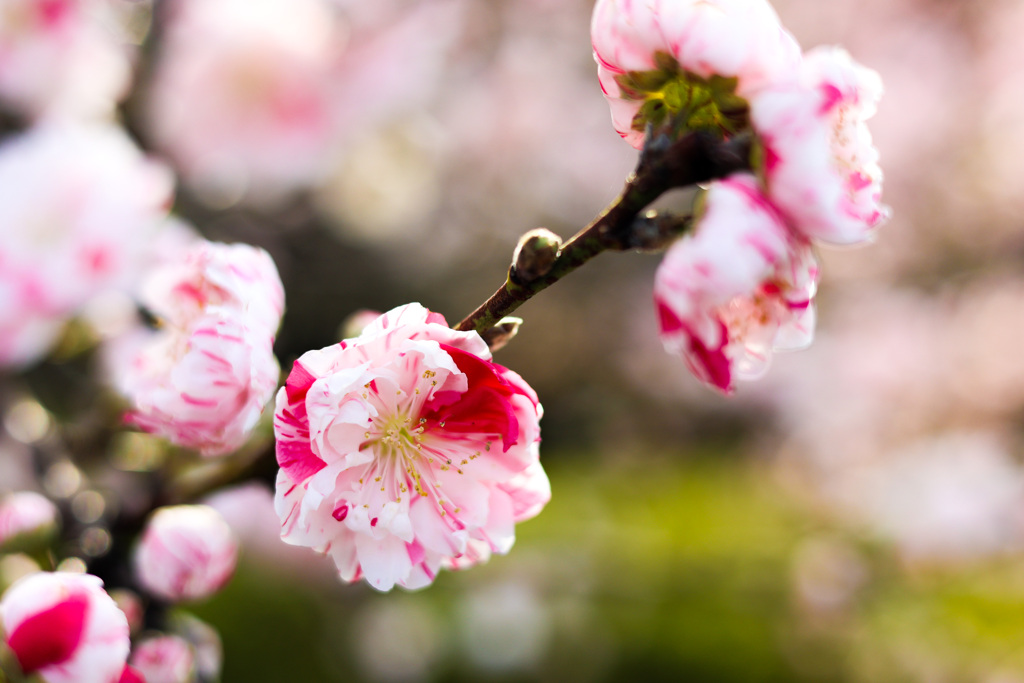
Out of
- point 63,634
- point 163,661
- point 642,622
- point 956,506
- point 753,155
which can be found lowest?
point 642,622

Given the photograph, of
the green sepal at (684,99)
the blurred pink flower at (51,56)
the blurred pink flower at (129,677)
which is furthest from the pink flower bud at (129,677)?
the blurred pink flower at (51,56)

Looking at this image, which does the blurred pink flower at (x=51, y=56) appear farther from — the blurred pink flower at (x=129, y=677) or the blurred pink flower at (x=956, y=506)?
the blurred pink flower at (x=956, y=506)

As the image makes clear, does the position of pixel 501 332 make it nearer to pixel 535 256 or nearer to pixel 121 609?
pixel 535 256

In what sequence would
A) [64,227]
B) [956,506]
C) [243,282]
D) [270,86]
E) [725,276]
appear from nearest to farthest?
[725,276] < [243,282] < [64,227] < [270,86] < [956,506]

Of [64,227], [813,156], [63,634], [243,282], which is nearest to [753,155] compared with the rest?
[813,156]

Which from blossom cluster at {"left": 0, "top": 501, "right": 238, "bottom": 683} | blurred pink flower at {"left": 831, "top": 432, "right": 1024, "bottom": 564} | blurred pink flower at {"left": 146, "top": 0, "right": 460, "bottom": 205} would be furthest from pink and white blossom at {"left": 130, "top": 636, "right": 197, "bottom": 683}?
blurred pink flower at {"left": 831, "top": 432, "right": 1024, "bottom": 564}

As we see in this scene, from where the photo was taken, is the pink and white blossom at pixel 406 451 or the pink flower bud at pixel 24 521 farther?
the pink flower bud at pixel 24 521

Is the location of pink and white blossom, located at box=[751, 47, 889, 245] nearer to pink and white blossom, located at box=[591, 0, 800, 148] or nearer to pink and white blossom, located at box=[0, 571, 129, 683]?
pink and white blossom, located at box=[591, 0, 800, 148]
